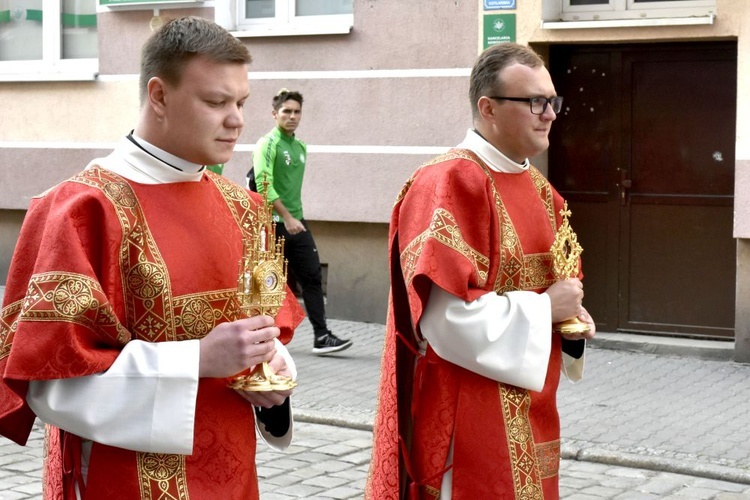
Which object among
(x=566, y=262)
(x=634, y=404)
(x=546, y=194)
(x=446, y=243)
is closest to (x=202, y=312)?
(x=446, y=243)

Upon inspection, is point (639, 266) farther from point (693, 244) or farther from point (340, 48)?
point (340, 48)

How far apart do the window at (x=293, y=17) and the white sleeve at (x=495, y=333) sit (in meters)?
7.48

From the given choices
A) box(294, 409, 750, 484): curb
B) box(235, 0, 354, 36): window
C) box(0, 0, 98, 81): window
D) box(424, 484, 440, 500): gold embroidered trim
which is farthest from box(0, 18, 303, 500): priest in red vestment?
box(0, 0, 98, 81): window

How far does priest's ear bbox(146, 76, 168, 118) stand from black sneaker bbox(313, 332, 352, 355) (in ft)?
22.7

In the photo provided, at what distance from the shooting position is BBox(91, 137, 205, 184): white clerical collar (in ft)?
9.50

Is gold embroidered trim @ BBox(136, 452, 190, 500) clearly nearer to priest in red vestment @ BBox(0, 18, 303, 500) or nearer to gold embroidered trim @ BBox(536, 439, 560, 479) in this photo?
priest in red vestment @ BBox(0, 18, 303, 500)

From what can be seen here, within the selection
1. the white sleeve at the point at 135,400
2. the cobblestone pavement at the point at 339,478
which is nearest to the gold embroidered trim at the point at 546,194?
the white sleeve at the point at 135,400

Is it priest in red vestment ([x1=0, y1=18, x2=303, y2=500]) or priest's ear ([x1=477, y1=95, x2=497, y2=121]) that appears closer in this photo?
priest in red vestment ([x1=0, y1=18, x2=303, y2=500])

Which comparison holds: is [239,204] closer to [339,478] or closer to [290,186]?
[339,478]

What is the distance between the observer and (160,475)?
9.29ft

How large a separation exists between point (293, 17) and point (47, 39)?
9.39 feet

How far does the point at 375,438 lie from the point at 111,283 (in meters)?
1.40

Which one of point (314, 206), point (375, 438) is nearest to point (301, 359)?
point (314, 206)

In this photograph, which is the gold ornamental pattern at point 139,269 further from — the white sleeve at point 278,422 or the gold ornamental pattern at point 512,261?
the gold ornamental pattern at point 512,261
